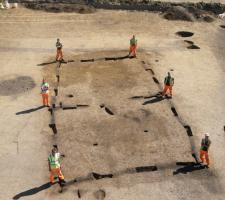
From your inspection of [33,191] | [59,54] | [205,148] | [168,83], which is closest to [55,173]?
[33,191]

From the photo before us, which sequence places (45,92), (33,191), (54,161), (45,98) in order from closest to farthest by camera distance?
(54,161)
(33,191)
(45,92)
(45,98)

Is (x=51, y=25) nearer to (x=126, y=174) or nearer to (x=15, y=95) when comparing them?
(x=15, y=95)

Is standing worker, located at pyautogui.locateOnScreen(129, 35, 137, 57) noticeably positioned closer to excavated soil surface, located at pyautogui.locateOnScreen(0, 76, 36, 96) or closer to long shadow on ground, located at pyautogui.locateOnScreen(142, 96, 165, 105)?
long shadow on ground, located at pyautogui.locateOnScreen(142, 96, 165, 105)

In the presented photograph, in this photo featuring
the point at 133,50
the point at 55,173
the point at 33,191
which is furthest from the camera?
the point at 133,50

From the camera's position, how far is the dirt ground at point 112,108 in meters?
18.5

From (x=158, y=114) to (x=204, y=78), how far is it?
5.96 m

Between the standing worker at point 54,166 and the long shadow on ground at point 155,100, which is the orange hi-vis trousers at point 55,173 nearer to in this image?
the standing worker at point 54,166

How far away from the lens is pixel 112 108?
2391cm

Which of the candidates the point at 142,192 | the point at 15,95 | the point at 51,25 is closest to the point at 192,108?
the point at 142,192

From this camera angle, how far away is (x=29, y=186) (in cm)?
1811

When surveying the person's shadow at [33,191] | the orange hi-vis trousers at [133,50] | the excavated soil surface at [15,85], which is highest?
the orange hi-vis trousers at [133,50]

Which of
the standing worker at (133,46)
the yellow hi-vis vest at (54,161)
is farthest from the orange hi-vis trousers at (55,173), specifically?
the standing worker at (133,46)

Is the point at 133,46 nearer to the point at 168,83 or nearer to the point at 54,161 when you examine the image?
the point at 168,83

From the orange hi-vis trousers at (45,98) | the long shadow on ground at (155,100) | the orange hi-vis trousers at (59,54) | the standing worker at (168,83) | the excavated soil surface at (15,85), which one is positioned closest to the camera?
the orange hi-vis trousers at (45,98)
